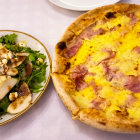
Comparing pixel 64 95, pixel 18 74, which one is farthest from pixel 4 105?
pixel 64 95

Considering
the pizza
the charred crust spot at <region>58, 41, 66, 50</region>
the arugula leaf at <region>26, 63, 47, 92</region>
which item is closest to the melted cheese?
the pizza

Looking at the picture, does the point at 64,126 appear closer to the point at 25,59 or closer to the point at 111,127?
the point at 111,127

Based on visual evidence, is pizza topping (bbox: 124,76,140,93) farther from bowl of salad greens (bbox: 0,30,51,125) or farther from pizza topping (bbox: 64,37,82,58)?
bowl of salad greens (bbox: 0,30,51,125)

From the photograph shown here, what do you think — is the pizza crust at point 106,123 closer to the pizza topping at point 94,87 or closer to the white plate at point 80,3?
the pizza topping at point 94,87

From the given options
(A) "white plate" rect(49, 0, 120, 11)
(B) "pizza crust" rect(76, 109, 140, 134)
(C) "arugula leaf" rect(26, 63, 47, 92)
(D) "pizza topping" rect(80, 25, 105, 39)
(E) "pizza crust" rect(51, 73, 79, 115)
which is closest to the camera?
(B) "pizza crust" rect(76, 109, 140, 134)

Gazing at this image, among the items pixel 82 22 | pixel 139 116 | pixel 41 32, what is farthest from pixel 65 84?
pixel 41 32

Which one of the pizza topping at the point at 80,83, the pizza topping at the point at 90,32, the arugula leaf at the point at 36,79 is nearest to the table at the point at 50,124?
the arugula leaf at the point at 36,79
